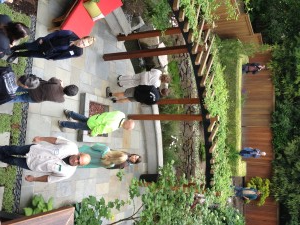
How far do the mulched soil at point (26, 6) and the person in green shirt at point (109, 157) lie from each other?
312 cm

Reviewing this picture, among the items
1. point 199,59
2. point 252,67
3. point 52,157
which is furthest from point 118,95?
point 252,67

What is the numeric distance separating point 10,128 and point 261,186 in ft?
34.5

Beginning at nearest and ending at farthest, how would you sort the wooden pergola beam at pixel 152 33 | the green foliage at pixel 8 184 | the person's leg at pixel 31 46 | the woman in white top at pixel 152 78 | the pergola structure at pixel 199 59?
the green foliage at pixel 8 184 → the person's leg at pixel 31 46 → the pergola structure at pixel 199 59 → the woman in white top at pixel 152 78 → the wooden pergola beam at pixel 152 33

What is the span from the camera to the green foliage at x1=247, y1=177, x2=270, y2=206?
1378 cm

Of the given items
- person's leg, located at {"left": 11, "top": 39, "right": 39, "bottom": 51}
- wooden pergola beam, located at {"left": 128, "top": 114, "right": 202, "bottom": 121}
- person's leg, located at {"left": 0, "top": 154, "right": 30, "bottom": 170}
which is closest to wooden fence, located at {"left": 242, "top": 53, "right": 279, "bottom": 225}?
wooden pergola beam, located at {"left": 128, "top": 114, "right": 202, "bottom": 121}

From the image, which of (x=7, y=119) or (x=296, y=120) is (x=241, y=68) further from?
(x=7, y=119)

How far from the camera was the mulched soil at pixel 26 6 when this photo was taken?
23.2ft

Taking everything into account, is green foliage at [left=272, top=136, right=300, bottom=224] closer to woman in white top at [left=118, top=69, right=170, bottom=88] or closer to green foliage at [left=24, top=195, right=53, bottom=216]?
woman in white top at [left=118, top=69, right=170, bottom=88]

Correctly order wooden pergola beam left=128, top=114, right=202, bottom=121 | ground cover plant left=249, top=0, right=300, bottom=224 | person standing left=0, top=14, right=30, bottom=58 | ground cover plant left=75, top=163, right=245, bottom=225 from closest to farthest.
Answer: person standing left=0, top=14, right=30, bottom=58
ground cover plant left=75, top=163, right=245, bottom=225
wooden pergola beam left=128, top=114, right=202, bottom=121
ground cover plant left=249, top=0, right=300, bottom=224

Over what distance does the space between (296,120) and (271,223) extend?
14.2 feet

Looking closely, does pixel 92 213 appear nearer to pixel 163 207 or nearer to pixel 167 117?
pixel 163 207

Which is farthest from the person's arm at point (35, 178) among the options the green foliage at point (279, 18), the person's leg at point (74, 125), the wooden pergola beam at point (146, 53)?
the green foliage at point (279, 18)

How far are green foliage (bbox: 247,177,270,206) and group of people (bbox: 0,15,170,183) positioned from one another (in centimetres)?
885

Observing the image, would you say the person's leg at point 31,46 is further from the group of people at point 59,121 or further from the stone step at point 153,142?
the stone step at point 153,142
